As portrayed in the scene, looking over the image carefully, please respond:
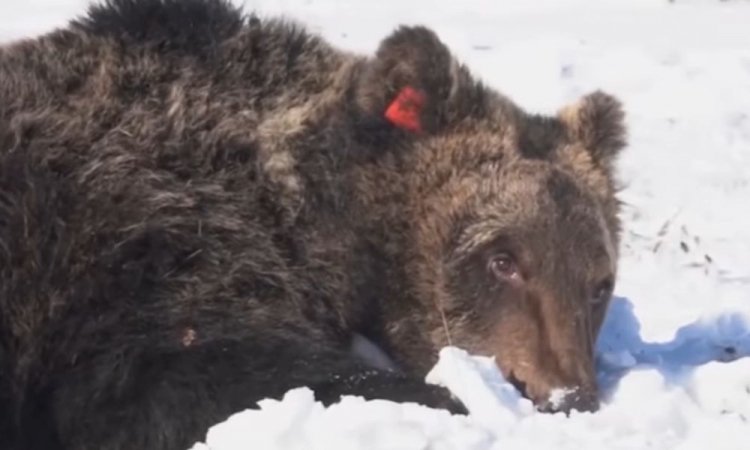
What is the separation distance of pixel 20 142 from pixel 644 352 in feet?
9.46

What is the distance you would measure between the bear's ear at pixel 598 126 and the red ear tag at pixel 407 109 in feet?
2.79

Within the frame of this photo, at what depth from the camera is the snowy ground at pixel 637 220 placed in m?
4.88

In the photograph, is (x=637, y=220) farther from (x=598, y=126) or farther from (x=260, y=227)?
(x=260, y=227)

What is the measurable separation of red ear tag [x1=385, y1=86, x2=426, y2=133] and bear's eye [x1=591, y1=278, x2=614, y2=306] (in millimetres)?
995

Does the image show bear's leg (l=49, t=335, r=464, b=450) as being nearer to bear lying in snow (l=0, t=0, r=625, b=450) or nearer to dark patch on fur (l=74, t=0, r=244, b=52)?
bear lying in snow (l=0, t=0, r=625, b=450)

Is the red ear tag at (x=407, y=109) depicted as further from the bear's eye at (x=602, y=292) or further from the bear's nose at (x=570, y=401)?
the bear's nose at (x=570, y=401)

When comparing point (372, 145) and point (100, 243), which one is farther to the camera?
point (372, 145)

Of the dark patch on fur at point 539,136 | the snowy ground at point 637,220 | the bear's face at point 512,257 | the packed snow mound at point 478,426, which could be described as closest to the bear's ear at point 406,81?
the bear's face at point 512,257

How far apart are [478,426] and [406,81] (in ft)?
7.48

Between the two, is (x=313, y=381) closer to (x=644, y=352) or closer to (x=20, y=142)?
(x=20, y=142)

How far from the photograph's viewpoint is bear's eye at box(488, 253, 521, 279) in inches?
255

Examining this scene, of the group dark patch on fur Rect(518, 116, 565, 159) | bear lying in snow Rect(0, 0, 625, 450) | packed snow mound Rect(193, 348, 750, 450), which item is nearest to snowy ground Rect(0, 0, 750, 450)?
packed snow mound Rect(193, 348, 750, 450)

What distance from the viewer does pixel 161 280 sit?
610cm

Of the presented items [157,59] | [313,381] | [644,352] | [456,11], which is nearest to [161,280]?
[313,381]
